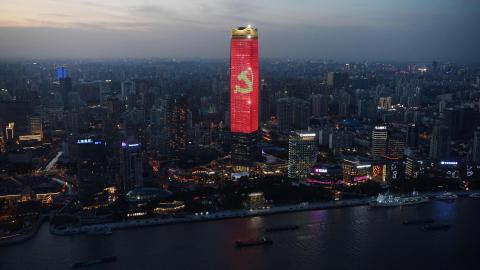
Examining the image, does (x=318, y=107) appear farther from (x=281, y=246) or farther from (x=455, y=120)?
(x=281, y=246)

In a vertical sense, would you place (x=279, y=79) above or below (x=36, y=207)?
above

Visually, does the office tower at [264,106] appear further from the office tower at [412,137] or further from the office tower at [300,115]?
the office tower at [412,137]

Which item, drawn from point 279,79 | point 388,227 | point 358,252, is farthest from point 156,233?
point 279,79

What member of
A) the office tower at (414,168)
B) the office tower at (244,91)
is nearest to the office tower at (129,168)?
the office tower at (244,91)

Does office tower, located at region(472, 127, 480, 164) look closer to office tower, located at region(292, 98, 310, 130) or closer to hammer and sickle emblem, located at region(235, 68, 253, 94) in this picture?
hammer and sickle emblem, located at region(235, 68, 253, 94)

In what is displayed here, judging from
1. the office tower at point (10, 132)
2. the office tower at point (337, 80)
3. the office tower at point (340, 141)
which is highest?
the office tower at point (337, 80)

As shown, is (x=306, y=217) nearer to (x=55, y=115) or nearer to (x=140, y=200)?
(x=140, y=200)
